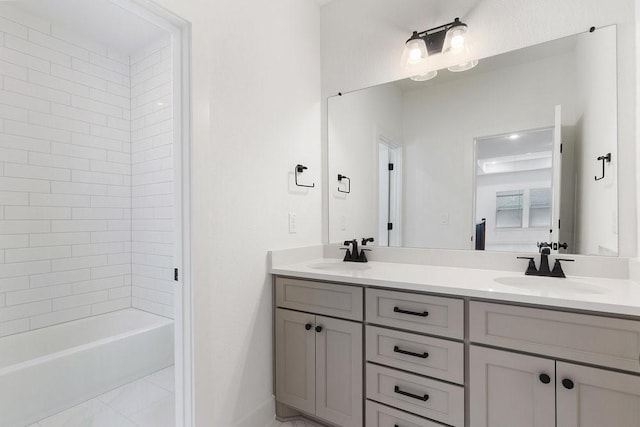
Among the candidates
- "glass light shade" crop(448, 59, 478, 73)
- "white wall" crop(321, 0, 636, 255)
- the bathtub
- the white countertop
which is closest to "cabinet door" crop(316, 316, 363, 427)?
the white countertop

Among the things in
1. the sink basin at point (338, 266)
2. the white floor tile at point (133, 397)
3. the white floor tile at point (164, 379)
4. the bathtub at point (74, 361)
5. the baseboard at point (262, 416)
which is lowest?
the white floor tile at point (164, 379)

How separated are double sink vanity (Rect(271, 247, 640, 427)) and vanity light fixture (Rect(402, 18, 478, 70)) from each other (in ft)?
4.27

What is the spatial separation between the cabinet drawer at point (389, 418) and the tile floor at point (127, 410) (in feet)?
3.83

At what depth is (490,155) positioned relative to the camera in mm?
1761

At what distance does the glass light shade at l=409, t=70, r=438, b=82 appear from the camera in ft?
6.23

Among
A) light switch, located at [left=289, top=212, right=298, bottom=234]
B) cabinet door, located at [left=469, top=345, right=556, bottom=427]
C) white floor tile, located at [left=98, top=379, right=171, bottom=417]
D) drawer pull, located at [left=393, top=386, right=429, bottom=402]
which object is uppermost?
light switch, located at [left=289, top=212, right=298, bottom=234]

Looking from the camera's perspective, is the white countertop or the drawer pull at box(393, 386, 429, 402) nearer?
the white countertop

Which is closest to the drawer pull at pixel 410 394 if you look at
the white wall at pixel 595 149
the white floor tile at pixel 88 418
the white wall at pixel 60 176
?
the white wall at pixel 595 149

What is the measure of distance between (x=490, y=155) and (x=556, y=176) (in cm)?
33

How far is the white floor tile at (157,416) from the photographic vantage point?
1.77 metres

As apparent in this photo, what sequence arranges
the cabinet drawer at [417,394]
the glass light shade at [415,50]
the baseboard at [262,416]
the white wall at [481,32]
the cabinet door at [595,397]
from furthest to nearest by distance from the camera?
the glass light shade at [415,50]
the baseboard at [262,416]
the white wall at [481,32]
the cabinet drawer at [417,394]
the cabinet door at [595,397]

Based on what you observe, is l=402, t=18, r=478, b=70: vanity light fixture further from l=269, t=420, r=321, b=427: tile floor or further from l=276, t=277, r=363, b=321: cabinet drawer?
l=269, t=420, r=321, b=427: tile floor

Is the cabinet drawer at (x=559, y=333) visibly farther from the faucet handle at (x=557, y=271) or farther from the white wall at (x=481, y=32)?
the white wall at (x=481, y=32)

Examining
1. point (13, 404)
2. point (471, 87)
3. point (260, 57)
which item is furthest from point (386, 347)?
point (13, 404)
